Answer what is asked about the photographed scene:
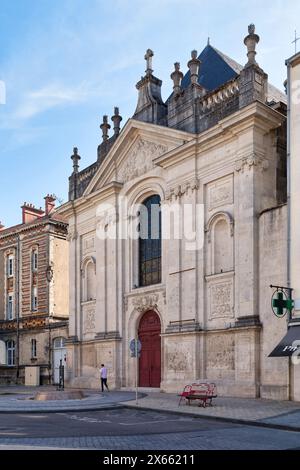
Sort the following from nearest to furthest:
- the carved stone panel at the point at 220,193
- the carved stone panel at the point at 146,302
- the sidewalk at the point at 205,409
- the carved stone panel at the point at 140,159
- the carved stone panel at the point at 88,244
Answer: the sidewalk at the point at 205,409 < the carved stone panel at the point at 220,193 < the carved stone panel at the point at 146,302 < the carved stone panel at the point at 140,159 < the carved stone panel at the point at 88,244

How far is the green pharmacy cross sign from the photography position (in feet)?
51.8

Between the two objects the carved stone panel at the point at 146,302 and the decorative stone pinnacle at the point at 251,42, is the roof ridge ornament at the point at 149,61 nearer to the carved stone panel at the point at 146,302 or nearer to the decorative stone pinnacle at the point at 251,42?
the decorative stone pinnacle at the point at 251,42

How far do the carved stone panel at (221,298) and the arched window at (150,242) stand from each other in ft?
12.5

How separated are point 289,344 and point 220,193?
22.5 ft

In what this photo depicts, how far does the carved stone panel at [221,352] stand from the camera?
19.6 m

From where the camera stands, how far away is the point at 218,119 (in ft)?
70.7

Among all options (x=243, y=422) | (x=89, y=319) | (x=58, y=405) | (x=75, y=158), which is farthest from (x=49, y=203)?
(x=243, y=422)

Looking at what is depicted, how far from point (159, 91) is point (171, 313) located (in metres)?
10.4

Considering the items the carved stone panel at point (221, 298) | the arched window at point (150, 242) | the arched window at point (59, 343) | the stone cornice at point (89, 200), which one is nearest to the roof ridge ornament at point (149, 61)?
the stone cornice at point (89, 200)

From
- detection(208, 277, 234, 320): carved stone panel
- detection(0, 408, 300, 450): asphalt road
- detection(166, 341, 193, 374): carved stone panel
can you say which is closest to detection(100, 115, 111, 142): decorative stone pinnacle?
detection(208, 277, 234, 320): carved stone panel

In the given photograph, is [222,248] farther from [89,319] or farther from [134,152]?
[89,319]

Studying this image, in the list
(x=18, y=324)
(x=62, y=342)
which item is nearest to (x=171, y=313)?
(x=62, y=342)

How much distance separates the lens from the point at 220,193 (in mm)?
21078
